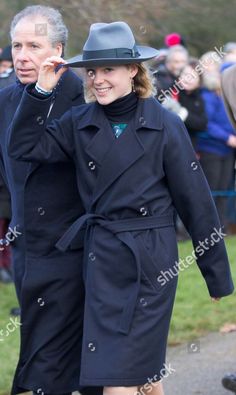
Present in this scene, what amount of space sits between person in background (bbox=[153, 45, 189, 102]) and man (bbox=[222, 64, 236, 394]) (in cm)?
398

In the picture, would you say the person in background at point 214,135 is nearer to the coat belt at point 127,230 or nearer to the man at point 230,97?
the man at point 230,97

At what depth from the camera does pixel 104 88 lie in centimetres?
423

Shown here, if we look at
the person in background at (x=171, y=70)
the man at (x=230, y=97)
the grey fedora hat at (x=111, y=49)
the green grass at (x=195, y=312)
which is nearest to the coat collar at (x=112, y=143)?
the grey fedora hat at (x=111, y=49)

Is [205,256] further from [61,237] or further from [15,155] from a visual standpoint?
[15,155]

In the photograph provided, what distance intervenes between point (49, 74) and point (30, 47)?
0.30 m

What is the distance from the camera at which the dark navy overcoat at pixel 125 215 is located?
416 centimetres

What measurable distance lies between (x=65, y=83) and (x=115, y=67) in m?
0.44

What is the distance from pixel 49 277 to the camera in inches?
179

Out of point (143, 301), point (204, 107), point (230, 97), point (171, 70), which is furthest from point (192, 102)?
point (143, 301)

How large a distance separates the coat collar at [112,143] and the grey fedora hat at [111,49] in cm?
21

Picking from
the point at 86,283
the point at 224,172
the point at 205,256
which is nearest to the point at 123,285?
the point at 86,283

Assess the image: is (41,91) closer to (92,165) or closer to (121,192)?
(92,165)

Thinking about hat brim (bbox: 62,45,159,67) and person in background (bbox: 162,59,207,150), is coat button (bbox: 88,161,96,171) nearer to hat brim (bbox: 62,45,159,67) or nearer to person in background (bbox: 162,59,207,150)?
hat brim (bbox: 62,45,159,67)

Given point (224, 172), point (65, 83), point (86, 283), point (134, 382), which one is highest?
point (65, 83)
